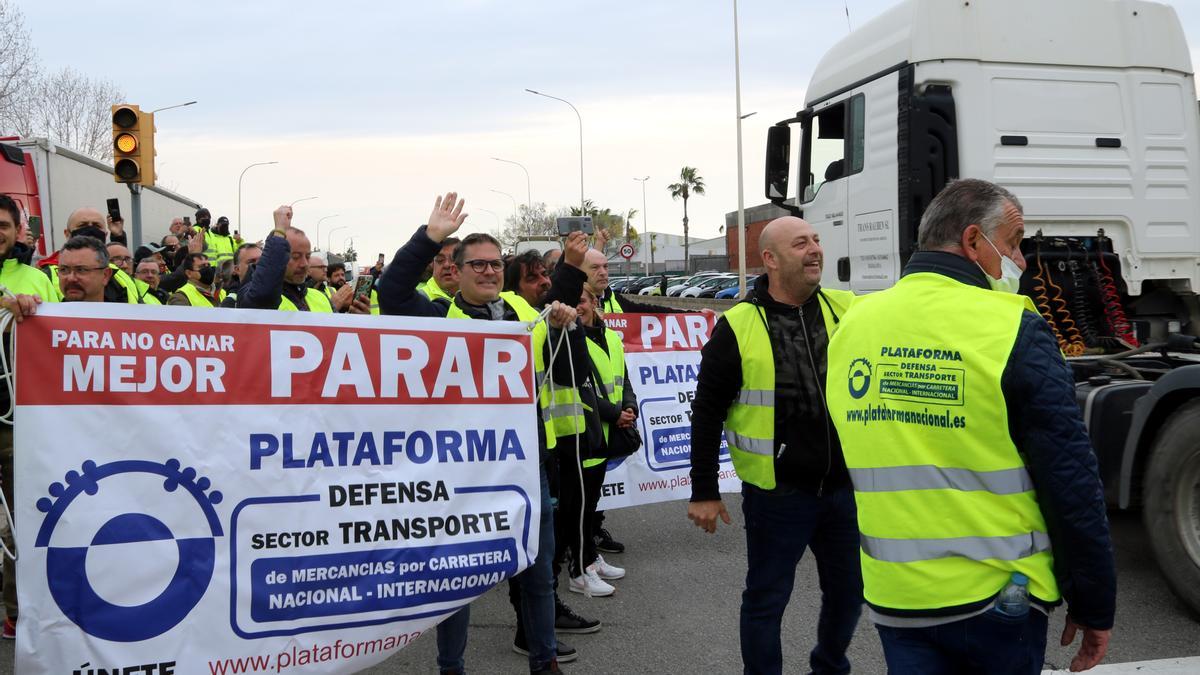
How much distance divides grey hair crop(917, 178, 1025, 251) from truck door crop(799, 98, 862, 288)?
4870 mm

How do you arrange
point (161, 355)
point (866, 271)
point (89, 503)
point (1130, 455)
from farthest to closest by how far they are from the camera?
point (866, 271) → point (1130, 455) → point (161, 355) → point (89, 503)

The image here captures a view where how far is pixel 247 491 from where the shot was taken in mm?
3469

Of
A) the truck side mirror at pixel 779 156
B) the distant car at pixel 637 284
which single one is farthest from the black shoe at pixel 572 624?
the distant car at pixel 637 284

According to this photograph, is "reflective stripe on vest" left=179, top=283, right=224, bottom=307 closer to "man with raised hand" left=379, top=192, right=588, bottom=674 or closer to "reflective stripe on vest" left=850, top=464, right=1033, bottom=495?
"man with raised hand" left=379, top=192, right=588, bottom=674

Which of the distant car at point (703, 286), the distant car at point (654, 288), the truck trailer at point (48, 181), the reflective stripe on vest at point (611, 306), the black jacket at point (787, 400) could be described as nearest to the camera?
the black jacket at point (787, 400)

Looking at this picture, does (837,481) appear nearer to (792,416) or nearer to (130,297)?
(792,416)

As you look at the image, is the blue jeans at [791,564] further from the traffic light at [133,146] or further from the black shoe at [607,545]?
the traffic light at [133,146]

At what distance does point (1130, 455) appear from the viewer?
205 inches

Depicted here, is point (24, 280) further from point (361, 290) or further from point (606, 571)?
point (606, 571)

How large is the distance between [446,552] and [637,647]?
1547 mm

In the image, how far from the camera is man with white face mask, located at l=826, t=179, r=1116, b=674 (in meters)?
2.33

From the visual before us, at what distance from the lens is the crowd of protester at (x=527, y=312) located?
4062 millimetres

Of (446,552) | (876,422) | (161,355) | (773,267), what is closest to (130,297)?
(161,355)

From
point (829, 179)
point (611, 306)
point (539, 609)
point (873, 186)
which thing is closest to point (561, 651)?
point (539, 609)
